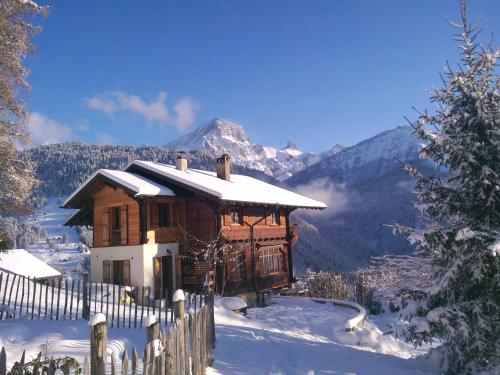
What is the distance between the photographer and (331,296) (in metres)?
29.6

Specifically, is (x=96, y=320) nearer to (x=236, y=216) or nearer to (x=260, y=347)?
(x=260, y=347)

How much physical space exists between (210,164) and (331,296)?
520 ft

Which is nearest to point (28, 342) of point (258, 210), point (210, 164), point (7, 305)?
point (7, 305)

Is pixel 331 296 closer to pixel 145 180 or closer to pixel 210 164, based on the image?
pixel 145 180

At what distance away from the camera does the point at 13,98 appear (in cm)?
1656

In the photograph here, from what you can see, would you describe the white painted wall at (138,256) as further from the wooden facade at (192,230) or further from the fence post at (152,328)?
the fence post at (152,328)

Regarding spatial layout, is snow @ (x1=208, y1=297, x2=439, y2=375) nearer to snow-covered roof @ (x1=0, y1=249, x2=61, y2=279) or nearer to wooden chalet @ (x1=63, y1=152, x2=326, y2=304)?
wooden chalet @ (x1=63, y1=152, x2=326, y2=304)

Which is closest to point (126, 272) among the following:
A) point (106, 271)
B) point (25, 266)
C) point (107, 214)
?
point (106, 271)

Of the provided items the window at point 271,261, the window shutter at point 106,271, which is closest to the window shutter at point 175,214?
the window shutter at point 106,271

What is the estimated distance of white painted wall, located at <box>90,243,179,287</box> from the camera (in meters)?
19.9

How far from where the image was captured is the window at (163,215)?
21.8m

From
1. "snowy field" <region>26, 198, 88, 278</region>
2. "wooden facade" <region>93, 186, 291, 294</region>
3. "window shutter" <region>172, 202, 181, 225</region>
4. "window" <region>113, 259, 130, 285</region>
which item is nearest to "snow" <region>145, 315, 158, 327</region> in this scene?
"wooden facade" <region>93, 186, 291, 294</region>

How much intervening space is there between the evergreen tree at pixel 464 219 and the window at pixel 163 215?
14891mm

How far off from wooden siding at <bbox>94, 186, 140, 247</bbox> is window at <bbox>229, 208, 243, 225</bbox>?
5129mm
